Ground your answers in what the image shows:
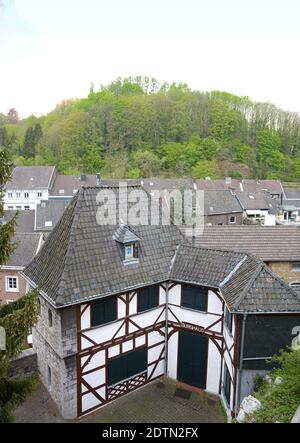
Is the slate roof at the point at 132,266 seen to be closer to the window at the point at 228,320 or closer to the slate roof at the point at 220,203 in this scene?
the window at the point at 228,320

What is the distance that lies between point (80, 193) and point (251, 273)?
692cm

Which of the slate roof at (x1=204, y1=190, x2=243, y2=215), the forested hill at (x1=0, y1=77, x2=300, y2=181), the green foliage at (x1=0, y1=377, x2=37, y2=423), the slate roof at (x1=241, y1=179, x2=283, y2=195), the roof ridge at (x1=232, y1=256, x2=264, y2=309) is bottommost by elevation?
the green foliage at (x1=0, y1=377, x2=37, y2=423)

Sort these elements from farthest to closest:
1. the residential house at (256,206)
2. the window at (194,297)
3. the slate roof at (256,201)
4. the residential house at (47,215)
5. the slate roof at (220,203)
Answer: the slate roof at (256,201) → the residential house at (256,206) → the slate roof at (220,203) → the residential house at (47,215) → the window at (194,297)

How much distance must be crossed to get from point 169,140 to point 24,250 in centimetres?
5413

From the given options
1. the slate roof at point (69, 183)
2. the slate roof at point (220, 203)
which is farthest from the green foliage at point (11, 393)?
the slate roof at point (69, 183)

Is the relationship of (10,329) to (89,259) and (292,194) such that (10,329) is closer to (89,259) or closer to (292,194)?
(89,259)

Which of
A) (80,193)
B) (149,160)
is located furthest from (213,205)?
(80,193)

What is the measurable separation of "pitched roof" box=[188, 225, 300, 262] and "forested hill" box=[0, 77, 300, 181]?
43.2 metres

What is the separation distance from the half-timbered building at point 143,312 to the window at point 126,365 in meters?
0.04

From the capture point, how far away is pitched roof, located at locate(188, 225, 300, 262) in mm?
18922

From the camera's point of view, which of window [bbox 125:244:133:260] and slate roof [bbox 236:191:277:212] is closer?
window [bbox 125:244:133:260]

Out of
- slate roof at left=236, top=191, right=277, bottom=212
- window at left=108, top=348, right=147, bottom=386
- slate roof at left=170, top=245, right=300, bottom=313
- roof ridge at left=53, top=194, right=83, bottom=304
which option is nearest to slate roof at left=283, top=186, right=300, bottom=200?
slate roof at left=236, top=191, right=277, bottom=212

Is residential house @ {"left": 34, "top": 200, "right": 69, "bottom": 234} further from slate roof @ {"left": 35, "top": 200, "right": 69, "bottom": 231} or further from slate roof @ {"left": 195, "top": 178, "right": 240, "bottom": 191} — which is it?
slate roof @ {"left": 195, "top": 178, "right": 240, "bottom": 191}

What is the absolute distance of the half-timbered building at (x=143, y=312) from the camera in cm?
1230
